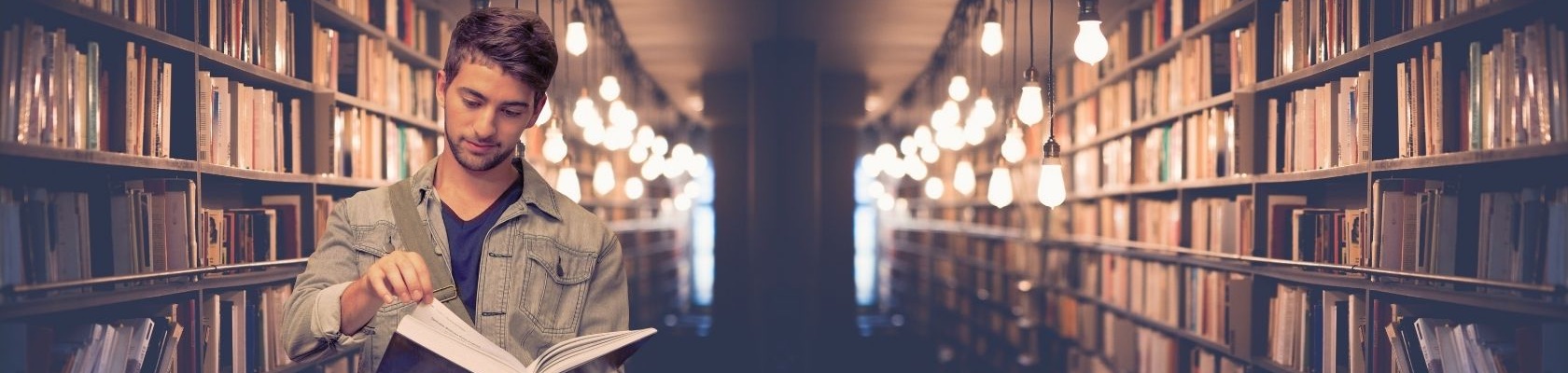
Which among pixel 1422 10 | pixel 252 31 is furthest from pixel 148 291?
pixel 1422 10

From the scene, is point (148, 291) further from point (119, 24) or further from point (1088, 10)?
point (1088, 10)

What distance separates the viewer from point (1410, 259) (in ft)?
9.51

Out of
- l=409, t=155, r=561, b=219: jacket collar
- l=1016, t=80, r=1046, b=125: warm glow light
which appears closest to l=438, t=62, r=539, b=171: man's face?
l=409, t=155, r=561, b=219: jacket collar

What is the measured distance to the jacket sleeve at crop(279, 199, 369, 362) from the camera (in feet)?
5.32

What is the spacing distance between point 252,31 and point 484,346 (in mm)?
1956

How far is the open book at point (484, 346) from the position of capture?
1466mm

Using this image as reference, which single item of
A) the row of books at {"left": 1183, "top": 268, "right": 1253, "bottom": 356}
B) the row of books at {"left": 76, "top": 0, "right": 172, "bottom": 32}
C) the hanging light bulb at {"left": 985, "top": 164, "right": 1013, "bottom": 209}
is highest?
the row of books at {"left": 76, "top": 0, "right": 172, "bottom": 32}

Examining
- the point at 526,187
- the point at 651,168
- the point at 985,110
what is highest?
the point at 985,110

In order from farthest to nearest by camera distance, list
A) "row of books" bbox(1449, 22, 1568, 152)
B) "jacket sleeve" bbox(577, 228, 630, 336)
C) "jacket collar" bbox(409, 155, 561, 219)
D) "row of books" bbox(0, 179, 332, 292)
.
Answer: "row of books" bbox(1449, 22, 1568, 152)
"row of books" bbox(0, 179, 332, 292)
"jacket sleeve" bbox(577, 228, 630, 336)
"jacket collar" bbox(409, 155, 561, 219)

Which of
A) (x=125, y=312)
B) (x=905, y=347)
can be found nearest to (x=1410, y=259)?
(x=125, y=312)

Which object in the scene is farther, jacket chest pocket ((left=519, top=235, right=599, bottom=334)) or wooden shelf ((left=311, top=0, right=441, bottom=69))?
wooden shelf ((left=311, top=0, right=441, bottom=69))

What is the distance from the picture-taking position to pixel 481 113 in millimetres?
1729

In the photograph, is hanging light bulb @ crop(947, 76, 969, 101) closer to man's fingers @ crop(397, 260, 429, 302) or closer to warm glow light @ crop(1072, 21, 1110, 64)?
warm glow light @ crop(1072, 21, 1110, 64)

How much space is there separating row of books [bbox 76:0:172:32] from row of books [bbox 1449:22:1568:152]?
2.76 metres
